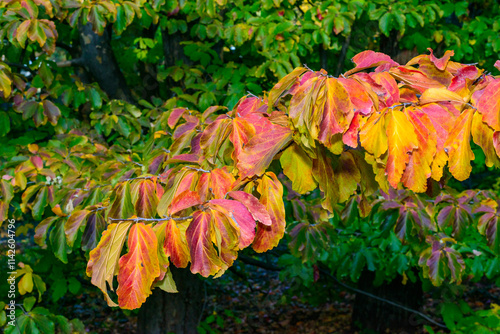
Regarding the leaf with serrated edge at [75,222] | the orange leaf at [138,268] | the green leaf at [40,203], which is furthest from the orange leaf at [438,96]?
the green leaf at [40,203]

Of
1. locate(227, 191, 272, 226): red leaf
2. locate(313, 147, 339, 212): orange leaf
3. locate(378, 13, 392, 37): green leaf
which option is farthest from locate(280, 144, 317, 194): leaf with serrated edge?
locate(378, 13, 392, 37): green leaf

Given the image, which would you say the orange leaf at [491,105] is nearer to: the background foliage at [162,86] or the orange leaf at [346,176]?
the orange leaf at [346,176]

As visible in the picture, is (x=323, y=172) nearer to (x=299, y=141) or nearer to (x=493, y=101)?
(x=299, y=141)

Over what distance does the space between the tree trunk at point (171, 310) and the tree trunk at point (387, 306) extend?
2221mm

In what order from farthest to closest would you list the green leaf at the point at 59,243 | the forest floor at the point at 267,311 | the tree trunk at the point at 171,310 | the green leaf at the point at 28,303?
the forest floor at the point at 267,311
the tree trunk at the point at 171,310
the green leaf at the point at 28,303
the green leaf at the point at 59,243

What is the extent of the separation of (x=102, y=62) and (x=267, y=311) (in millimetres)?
4551

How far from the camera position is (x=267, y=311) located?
6.75 meters

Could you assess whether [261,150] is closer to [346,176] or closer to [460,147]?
[346,176]

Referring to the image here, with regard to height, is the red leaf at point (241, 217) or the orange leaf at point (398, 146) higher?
the orange leaf at point (398, 146)

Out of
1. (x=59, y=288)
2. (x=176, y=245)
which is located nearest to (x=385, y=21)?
(x=176, y=245)

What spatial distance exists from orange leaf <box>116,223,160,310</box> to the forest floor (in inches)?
168

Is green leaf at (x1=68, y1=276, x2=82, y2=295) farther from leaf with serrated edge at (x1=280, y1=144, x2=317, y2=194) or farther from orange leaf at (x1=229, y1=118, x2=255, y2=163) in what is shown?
leaf with serrated edge at (x1=280, y1=144, x2=317, y2=194)

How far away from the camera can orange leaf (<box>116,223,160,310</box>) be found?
103cm

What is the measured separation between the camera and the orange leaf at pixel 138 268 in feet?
3.38
